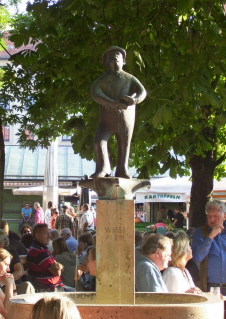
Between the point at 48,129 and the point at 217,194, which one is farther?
the point at 217,194

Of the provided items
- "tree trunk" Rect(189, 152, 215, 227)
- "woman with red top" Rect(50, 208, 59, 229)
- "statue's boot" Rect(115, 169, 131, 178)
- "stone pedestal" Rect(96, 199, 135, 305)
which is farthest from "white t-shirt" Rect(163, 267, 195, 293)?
"woman with red top" Rect(50, 208, 59, 229)

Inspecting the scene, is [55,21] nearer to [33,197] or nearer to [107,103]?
[107,103]

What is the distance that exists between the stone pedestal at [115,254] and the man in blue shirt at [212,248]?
81.3 inches

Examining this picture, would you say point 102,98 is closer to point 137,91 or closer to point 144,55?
point 137,91

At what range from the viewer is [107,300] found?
556 cm

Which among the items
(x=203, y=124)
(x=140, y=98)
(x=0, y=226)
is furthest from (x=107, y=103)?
(x=203, y=124)

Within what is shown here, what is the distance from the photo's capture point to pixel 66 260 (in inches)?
394

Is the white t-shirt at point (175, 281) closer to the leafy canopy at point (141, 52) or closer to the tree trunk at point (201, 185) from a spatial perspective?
the leafy canopy at point (141, 52)

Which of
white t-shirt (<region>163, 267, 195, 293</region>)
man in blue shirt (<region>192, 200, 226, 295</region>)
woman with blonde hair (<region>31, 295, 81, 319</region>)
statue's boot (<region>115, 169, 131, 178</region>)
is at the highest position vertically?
statue's boot (<region>115, 169, 131, 178</region>)

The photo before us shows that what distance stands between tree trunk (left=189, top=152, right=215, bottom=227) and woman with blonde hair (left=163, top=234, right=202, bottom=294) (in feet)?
26.2

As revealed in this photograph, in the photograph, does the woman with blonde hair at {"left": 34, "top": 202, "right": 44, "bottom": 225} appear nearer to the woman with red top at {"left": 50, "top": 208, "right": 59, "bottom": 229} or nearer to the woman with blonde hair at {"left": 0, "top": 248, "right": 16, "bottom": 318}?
the woman with red top at {"left": 50, "top": 208, "right": 59, "bottom": 229}

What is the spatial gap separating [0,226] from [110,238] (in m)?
4.86

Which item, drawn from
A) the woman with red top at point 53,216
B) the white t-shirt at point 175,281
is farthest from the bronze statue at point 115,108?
the woman with red top at point 53,216

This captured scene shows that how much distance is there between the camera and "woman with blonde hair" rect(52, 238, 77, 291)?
1002 centimetres
